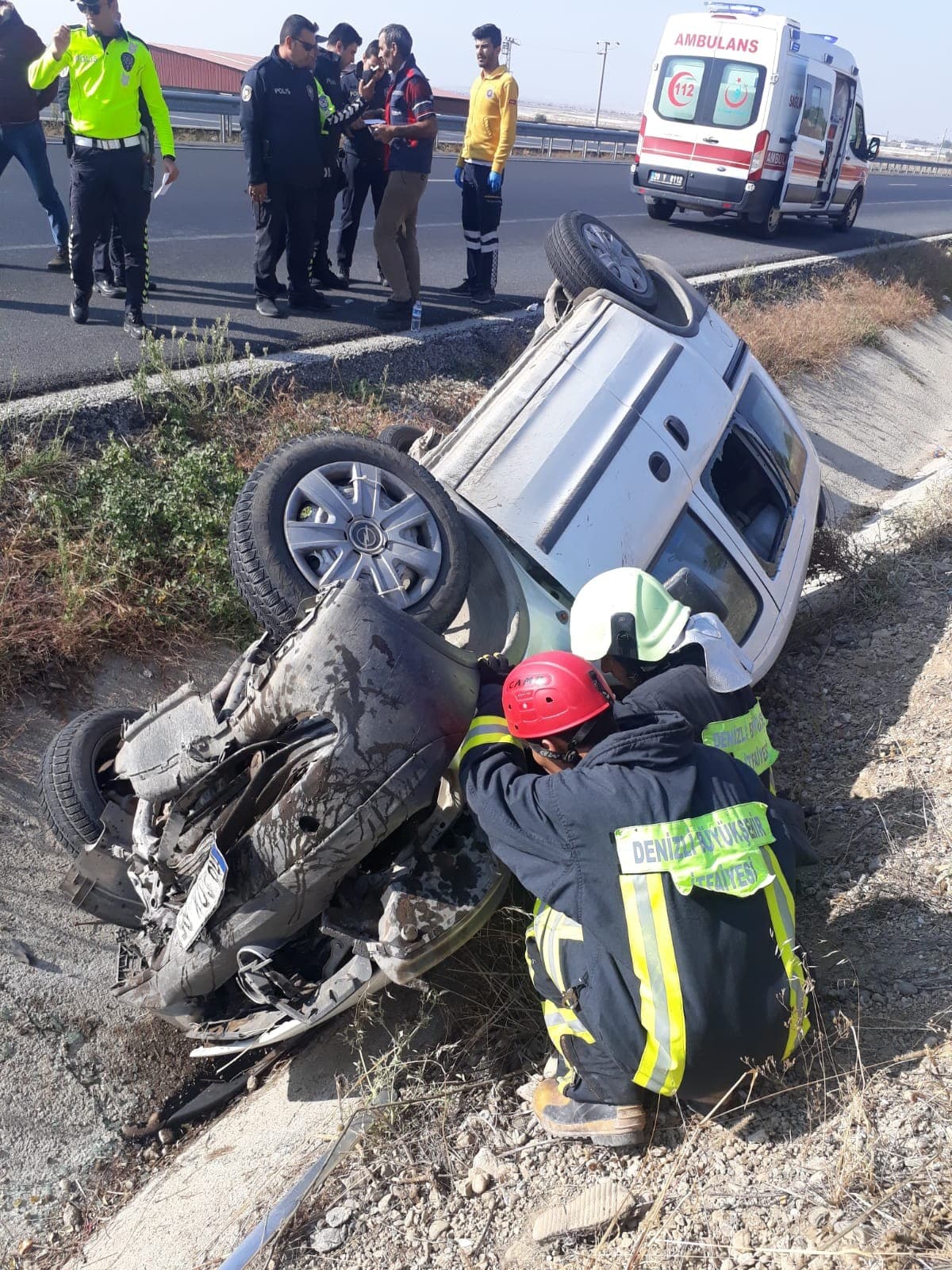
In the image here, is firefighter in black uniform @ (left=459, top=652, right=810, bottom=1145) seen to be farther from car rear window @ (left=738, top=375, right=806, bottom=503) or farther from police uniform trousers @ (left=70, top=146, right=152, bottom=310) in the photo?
police uniform trousers @ (left=70, top=146, right=152, bottom=310)

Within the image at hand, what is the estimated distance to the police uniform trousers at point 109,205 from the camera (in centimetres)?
646

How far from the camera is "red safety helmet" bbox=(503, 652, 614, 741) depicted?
2.88m

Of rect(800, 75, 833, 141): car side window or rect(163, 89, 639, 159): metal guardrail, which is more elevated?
rect(800, 75, 833, 141): car side window

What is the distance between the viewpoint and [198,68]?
28.1 meters

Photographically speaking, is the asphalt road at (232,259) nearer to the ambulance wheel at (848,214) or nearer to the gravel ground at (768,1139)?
the ambulance wheel at (848,214)

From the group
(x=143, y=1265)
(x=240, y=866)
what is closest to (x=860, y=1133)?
(x=240, y=866)

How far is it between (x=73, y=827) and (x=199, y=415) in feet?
9.67

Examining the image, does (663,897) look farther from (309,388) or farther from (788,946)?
(309,388)

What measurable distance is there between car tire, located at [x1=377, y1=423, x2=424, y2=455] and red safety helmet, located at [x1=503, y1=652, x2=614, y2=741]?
2.46 m

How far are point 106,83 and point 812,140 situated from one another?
1254 centimetres

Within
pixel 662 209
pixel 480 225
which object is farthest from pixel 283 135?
pixel 662 209

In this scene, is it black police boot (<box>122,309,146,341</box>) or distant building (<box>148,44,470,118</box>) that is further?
distant building (<box>148,44,470,118</box>)

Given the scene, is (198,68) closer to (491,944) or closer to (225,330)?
(225,330)

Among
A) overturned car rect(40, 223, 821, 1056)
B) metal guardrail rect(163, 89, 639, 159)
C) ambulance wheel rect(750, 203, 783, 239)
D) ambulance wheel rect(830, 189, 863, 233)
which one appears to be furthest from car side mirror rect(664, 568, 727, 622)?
ambulance wheel rect(830, 189, 863, 233)
